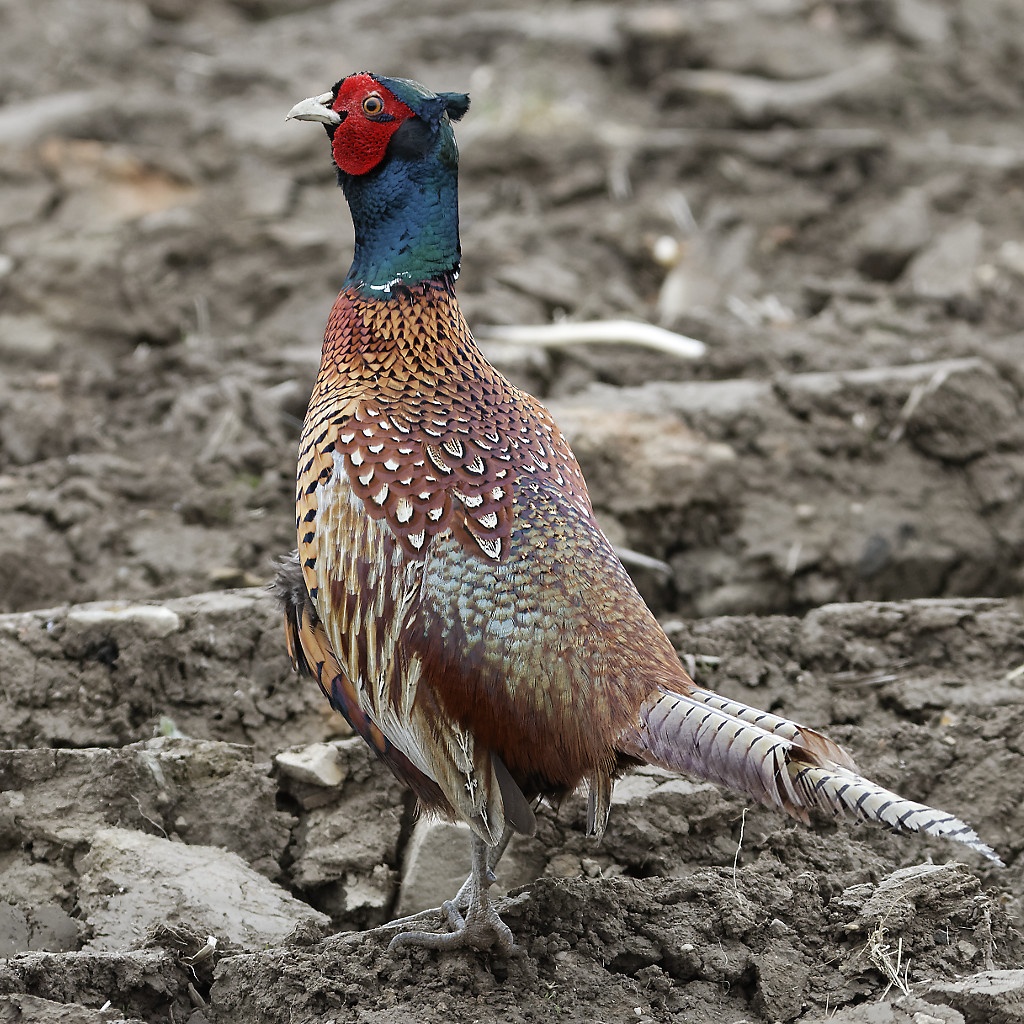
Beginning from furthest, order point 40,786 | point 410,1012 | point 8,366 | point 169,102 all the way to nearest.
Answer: point 169,102, point 8,366, point 40,786, point 410,1012

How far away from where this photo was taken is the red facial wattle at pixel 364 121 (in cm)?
328

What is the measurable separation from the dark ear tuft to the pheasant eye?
139 millimetres

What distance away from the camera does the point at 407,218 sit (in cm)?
331

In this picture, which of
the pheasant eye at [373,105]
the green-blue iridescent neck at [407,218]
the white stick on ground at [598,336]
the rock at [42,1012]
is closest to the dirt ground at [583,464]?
the rock at [42,1012]

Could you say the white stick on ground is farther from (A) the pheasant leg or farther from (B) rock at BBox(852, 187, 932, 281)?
(A) the pheasant leg

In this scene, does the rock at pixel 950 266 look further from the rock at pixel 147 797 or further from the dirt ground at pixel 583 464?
the rock at pixel 147 797

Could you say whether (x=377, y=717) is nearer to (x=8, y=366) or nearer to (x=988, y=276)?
(x=8, y=366)

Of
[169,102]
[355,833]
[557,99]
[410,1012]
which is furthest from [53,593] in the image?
[557,99]

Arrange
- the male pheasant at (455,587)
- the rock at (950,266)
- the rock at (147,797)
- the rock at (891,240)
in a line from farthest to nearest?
the rock at (891,240) < the rock at (950,266) < the rock at (147,797) < the male pheasant at (455,587)

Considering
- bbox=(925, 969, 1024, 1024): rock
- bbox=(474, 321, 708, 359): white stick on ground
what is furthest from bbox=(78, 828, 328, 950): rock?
bbox=(474, 321, 708, 359): white stick on ground

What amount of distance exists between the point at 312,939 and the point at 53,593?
5.86 feet

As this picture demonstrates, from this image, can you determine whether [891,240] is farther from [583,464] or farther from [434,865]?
[434,865]

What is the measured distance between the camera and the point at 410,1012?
265 centimetres

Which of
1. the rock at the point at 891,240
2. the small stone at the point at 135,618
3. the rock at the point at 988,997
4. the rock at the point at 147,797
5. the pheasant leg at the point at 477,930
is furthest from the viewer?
the rock at the point at 891,240
